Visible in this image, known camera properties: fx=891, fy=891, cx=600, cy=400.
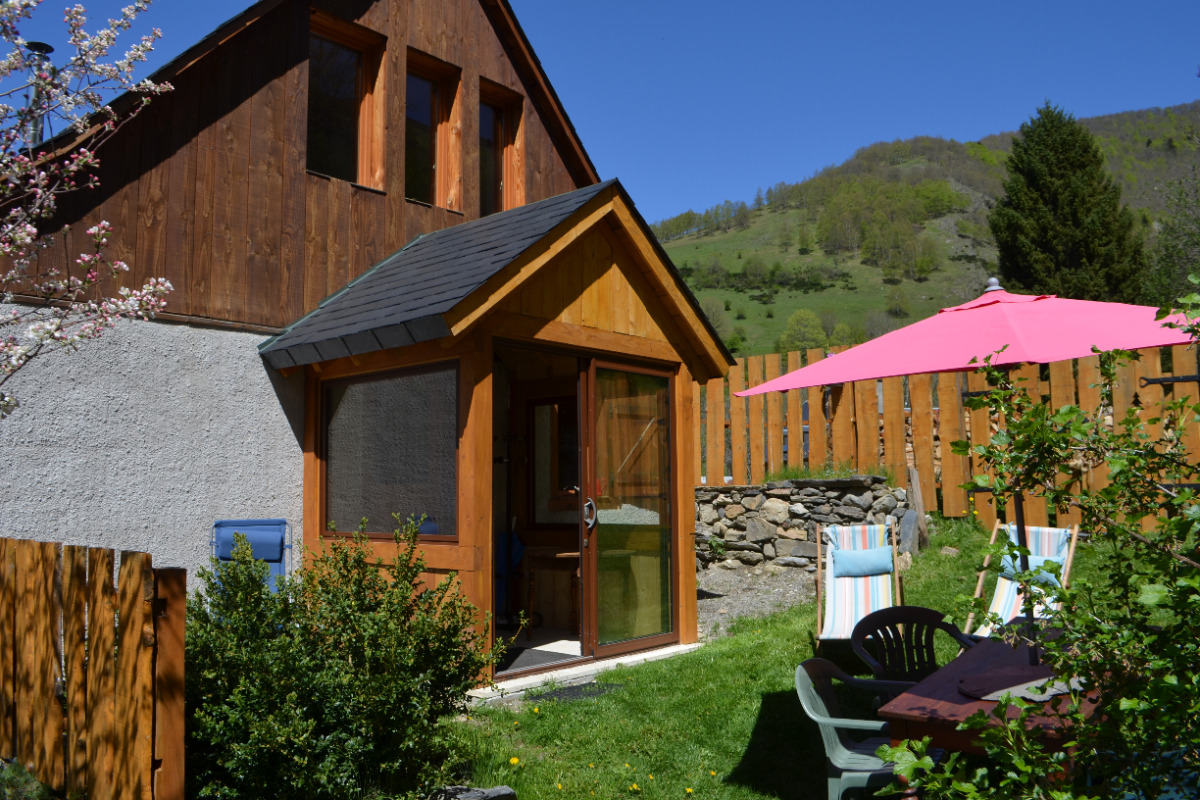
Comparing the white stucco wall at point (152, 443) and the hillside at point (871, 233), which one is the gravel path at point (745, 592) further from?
the hillside at point (871, 233)

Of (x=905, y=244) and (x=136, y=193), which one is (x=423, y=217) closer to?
(x=136, y=193)

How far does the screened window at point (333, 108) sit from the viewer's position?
817cm

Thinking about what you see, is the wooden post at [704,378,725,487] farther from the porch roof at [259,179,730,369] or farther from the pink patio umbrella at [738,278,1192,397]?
the pink patio umbrella at [738,278,1192,397]

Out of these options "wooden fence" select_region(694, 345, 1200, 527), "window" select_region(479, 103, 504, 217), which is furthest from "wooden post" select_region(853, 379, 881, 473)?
"window" select_region(479, 103, 504, 217)

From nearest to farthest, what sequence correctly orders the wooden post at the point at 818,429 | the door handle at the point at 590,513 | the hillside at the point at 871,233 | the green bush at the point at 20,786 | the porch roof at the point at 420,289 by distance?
the green bush at the point at 20,786
the porch roof at the point at 420,289
the door handle at the point at 590,513
the wooden post at the point at 818,429
the hillside at the point at 871,233

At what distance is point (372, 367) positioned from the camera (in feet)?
22.8

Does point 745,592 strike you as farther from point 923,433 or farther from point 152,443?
point 152,443

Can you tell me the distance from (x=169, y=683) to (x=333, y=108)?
256 inches

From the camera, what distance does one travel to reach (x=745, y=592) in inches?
409

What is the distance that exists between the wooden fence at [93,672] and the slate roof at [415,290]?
2.68 metres

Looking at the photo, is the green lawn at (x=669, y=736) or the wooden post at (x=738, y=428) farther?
the wooden post at (x=738, y=428)

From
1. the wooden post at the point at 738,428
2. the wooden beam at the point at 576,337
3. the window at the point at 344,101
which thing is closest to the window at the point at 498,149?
the window at the point at 344,101

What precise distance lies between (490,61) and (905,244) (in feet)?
212

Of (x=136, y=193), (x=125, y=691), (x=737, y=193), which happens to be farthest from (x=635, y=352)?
(x=737, y=193)
